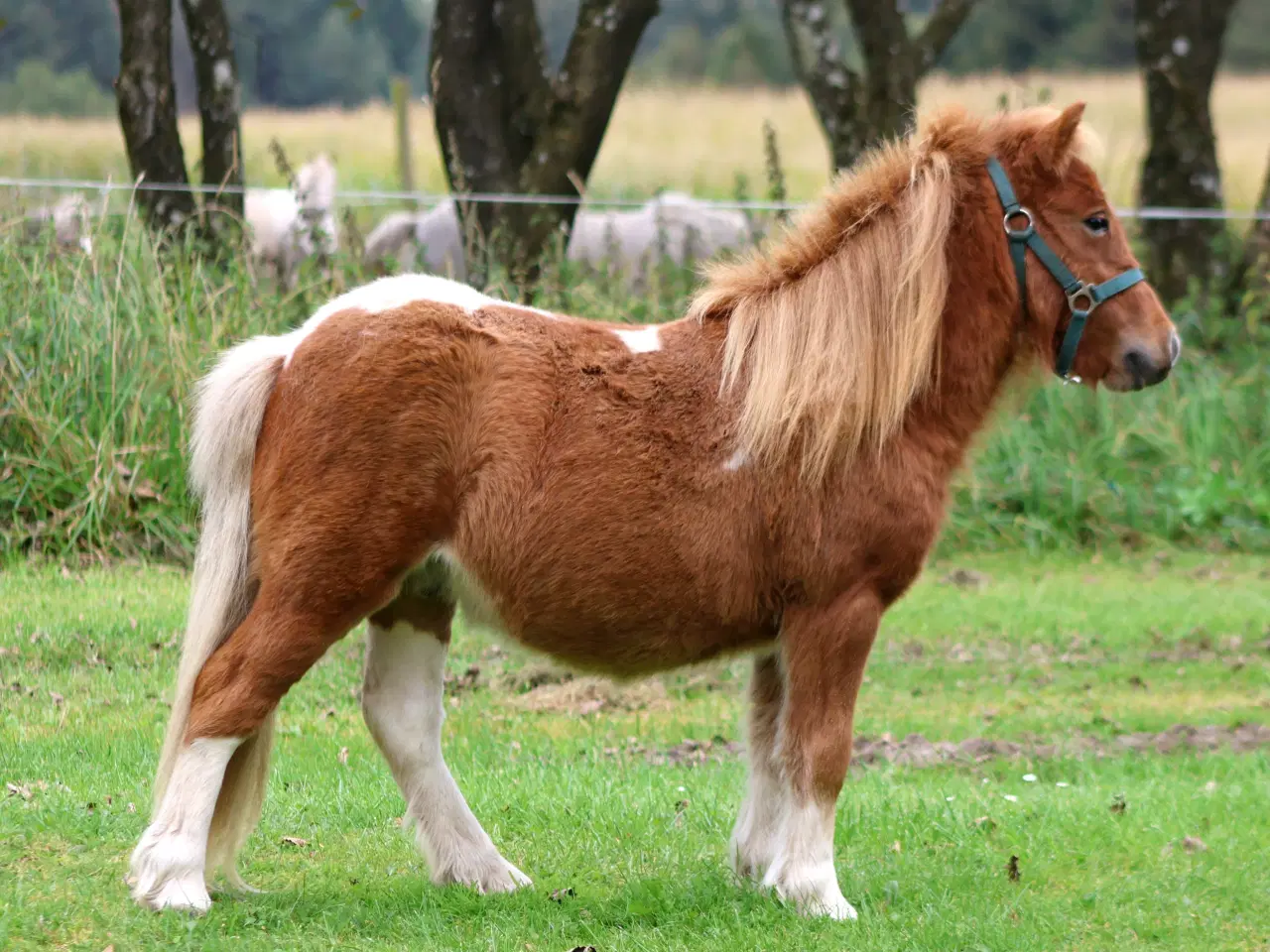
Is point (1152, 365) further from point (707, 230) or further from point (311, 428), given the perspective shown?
point (707, 230)

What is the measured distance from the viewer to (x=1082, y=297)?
420cm

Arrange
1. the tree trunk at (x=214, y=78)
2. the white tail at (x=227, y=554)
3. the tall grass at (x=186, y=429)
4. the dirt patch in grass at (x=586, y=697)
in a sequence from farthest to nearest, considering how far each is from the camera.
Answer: the tree trunk at (x=214, y=78) → the tall grass at (x=186, y=429) → the dirt patch in grass at (x=586, y=697) → the white tail at (x=227, y=554)

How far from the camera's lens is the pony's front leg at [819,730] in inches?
156

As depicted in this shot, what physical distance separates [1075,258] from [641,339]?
4.21 ft

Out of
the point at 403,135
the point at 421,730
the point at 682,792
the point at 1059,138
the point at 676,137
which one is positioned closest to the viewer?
the point at 1059,138

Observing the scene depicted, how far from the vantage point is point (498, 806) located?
502cm

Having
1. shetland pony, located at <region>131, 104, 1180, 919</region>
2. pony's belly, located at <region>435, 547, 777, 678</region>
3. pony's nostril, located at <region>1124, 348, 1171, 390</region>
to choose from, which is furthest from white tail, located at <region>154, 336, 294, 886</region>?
pony's nostril, located at <region>1124, 348, 1171, 390</region>

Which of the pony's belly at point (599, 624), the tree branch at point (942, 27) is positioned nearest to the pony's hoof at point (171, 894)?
the pony's belly at point (599, 624)

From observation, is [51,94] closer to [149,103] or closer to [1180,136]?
[149,103]

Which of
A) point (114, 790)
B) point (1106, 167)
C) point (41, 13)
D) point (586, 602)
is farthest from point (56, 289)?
point (41, 13)

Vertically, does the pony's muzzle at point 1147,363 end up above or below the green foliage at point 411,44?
below

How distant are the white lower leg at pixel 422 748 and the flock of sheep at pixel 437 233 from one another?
4.81 m

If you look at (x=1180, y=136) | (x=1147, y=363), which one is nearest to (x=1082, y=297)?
(x=1147, y=363)

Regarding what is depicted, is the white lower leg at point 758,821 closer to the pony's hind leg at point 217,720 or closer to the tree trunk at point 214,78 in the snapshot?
the pony's hind leg at point 217,720
